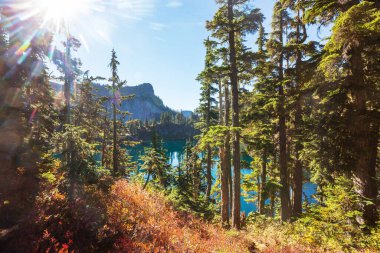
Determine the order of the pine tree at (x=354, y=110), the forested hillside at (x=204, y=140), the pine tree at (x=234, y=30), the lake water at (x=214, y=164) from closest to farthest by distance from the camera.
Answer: the forested hillside at (x=204, y=140)
the pine tree at (x=354, y=110)
the pine tree at (x=234, y=30)
the lake water at (x=214, y=164)

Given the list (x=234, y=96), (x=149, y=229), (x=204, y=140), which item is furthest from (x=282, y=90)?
(x=149, y=229)

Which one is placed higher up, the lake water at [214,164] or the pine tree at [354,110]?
the pine tree at [354,110]

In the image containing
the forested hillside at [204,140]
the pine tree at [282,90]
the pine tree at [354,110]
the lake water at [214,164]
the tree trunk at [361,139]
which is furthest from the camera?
the lake water at [214,164]

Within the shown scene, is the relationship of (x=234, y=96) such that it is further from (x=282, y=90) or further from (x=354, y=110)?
(x=354, y=110)

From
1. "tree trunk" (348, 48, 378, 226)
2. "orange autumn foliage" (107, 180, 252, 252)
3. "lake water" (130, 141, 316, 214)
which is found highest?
"tree trunk" (348, 48, 378, 226)

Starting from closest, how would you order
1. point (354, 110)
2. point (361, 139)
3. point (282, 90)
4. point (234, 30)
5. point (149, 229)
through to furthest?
point (149, 229) < point (361, 139) < point (354, 110) < point (234, 30) < point (282, 90)

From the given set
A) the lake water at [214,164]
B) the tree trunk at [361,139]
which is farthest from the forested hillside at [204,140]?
the lake water at [214,164]

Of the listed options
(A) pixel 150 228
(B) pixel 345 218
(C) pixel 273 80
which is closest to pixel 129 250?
(A) pixel 150 228

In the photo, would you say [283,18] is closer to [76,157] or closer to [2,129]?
[76,157]

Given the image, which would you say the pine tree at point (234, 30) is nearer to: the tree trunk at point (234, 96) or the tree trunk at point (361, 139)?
the tree trunk at point (234, 96)

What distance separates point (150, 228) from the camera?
6984 millimetres

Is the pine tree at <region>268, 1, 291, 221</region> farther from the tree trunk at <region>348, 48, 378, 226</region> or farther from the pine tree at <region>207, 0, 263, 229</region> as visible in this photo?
the tree trunk at <region>348, 48, 378, 226</region>

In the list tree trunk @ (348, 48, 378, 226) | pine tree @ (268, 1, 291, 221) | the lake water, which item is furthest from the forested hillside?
the lake water

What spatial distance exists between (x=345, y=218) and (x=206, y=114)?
15645mm
